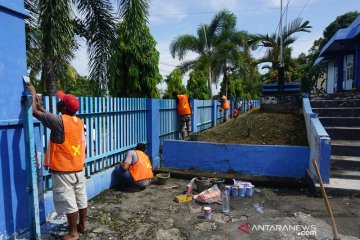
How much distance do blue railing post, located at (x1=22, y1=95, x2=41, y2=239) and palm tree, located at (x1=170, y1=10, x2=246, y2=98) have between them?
16535 mm

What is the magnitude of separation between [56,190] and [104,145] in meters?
1.87

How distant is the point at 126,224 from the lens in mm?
4016

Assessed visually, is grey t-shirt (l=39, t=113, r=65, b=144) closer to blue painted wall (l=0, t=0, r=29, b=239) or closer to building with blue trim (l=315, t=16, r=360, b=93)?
blue painted wall (l=0, t=0, r=29, b=239)

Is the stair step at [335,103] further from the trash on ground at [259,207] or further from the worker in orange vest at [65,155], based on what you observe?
the worker in orange vest at [65,155]

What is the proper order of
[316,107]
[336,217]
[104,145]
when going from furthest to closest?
[316,107], [104,145], [336,217]

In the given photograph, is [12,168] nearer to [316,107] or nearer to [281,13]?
[316,107]

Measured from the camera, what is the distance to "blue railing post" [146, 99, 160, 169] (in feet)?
22.3

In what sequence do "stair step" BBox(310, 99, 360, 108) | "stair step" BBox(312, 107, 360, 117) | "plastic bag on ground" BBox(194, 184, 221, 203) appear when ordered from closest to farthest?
"plastic bag on ground" BBox(194, 184, 221, 203) → "stair step" BBox(312, 107, 360, 117) → "stair step" BBox(310, 99, 360, 108)

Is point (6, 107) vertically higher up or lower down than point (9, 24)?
lower down

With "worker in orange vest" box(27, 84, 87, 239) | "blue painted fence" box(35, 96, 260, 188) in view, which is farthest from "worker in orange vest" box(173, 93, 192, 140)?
"worker in orange vest" box(27, 84, 87, 239)

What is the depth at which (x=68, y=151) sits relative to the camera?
3377 mm

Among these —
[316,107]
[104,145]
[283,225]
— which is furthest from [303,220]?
[316,107]

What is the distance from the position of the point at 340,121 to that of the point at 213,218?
16.3ft

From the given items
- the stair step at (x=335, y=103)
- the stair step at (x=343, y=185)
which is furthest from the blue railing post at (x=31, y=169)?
the stair step at (x=335, y=103)
